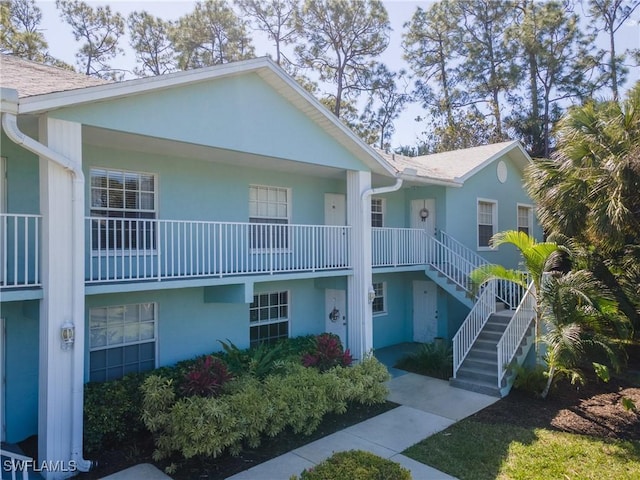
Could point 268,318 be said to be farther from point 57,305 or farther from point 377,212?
point 57,305

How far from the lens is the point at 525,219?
60.4 feet

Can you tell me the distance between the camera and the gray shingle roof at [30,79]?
6.62 metres

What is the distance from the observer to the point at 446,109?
28969 mm

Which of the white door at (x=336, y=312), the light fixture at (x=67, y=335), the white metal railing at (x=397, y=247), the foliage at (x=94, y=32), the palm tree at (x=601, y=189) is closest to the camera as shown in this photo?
A: the light fixture at (x=67, y=335)

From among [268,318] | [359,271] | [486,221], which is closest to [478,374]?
[359,271]

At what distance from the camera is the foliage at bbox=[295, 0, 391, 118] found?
86.2 feet

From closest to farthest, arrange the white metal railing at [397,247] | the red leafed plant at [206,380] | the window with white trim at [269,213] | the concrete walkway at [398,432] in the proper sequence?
1. the concrete walkway at [398,432]
2. the red leafed plant at [206,380]
3. the window with white trim at [269,213]
4. the white metal railing at [397,247]

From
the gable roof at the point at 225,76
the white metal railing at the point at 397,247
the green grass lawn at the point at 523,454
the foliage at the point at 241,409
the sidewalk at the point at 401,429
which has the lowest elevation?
the green grass lawn at the point at 523,454

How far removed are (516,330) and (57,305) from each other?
31.6ft

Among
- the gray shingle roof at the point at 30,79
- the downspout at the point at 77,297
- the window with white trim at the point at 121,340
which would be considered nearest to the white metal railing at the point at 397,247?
the window with white trim at the point at 121,340

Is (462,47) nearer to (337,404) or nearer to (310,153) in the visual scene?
(310,153)

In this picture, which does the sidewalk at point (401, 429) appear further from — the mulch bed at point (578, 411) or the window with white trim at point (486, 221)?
the window with white trim at point (486, 221)

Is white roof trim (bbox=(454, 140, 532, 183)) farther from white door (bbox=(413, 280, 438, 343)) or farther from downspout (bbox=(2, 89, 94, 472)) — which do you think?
downspout (bbox=(2, 89, 94, 472))

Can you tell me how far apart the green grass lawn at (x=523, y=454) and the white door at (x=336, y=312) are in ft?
16.5
